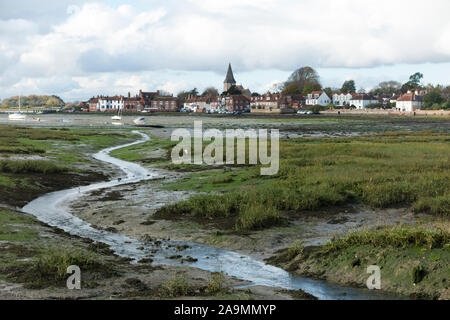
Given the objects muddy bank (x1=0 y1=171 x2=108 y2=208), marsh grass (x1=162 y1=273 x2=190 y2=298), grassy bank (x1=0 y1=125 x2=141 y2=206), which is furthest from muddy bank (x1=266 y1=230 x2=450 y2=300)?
grassy bank (x1=0 y1=125 x2=141 y2=206)

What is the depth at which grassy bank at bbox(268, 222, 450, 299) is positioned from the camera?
42.1 ft

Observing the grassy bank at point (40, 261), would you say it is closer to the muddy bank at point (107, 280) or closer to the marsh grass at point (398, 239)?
the muddy bank at point (107, 280)

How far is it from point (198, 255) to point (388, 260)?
6.61 m

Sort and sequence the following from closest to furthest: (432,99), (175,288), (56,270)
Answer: (175,288), (56,270), (432,99)

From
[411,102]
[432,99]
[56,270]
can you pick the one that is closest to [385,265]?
[56,270]

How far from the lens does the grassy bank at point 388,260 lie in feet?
42.1

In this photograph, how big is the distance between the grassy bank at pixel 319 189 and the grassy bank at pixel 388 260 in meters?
4.49

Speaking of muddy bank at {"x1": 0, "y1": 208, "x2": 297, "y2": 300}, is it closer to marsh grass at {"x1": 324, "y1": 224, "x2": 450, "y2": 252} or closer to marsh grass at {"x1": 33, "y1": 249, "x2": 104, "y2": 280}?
marsh grass at {"x1": 33, "y1": 249, "x2": 104, "y2": 280}

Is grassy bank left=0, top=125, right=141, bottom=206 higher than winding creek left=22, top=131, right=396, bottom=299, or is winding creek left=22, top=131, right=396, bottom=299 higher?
grassy bank left=0, top=125, right=141, bottom=206

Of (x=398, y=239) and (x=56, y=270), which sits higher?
(x=398, y=239)

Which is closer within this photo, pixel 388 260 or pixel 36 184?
pixel 388 260

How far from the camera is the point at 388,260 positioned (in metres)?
14.0

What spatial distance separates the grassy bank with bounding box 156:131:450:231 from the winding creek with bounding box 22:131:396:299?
2953mm

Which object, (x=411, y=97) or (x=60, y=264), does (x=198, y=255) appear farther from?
(x=411, y=97)
